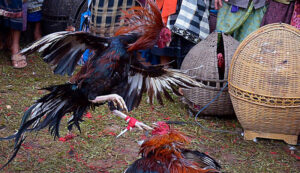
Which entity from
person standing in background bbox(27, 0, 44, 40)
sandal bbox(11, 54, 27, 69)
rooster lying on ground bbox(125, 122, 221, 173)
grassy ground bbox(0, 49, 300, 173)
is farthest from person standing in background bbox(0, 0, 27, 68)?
rooster lying on ground bbox(125, 122, 221, 173)

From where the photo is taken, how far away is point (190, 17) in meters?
5.16

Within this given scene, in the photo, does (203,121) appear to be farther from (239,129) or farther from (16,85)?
Answer: (16,85)

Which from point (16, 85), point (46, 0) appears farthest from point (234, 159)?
point (46, 0)

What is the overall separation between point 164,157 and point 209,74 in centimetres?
177

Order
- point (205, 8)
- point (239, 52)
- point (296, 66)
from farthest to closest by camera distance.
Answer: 1. point (205, 8)
2. point (239, 52)
3. point (296, 66)

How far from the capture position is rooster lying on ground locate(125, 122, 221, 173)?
2.73 meters

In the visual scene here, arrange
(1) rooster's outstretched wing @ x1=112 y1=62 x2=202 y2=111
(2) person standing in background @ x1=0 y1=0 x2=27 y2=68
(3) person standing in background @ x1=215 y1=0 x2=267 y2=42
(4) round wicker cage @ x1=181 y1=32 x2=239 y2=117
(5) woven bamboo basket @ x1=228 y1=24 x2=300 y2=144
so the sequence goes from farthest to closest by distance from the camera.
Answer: (2) person standing in background @ x1=0 y1=0 x2=27 y2=68 < (3) person standing in background @ x1=215 y1=0 x2=267 y2=42 < (4) round wicker cage @ x1=181 y1=32 x2=239 y2=117 < (5) woven bamboo basket @ x1=228 y1=24 x2=300 y2=144 < (1) rooster's outstretched wing @ x1=112 y1=62 x2=202 y2=111

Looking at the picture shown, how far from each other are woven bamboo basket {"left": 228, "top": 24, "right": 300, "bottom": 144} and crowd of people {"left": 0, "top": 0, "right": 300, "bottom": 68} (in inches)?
41.1

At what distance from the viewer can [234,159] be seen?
12.3 ft

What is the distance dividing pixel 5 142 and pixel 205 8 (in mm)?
3130

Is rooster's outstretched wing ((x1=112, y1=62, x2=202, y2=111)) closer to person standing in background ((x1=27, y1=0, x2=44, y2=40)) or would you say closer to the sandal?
the sandal

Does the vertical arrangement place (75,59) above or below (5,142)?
above

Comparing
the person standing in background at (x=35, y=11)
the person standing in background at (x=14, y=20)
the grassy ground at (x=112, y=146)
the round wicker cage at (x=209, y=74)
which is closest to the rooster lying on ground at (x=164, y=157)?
the grassy ground at (x=112, y=146)

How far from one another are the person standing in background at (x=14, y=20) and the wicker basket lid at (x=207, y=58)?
2.76 m
